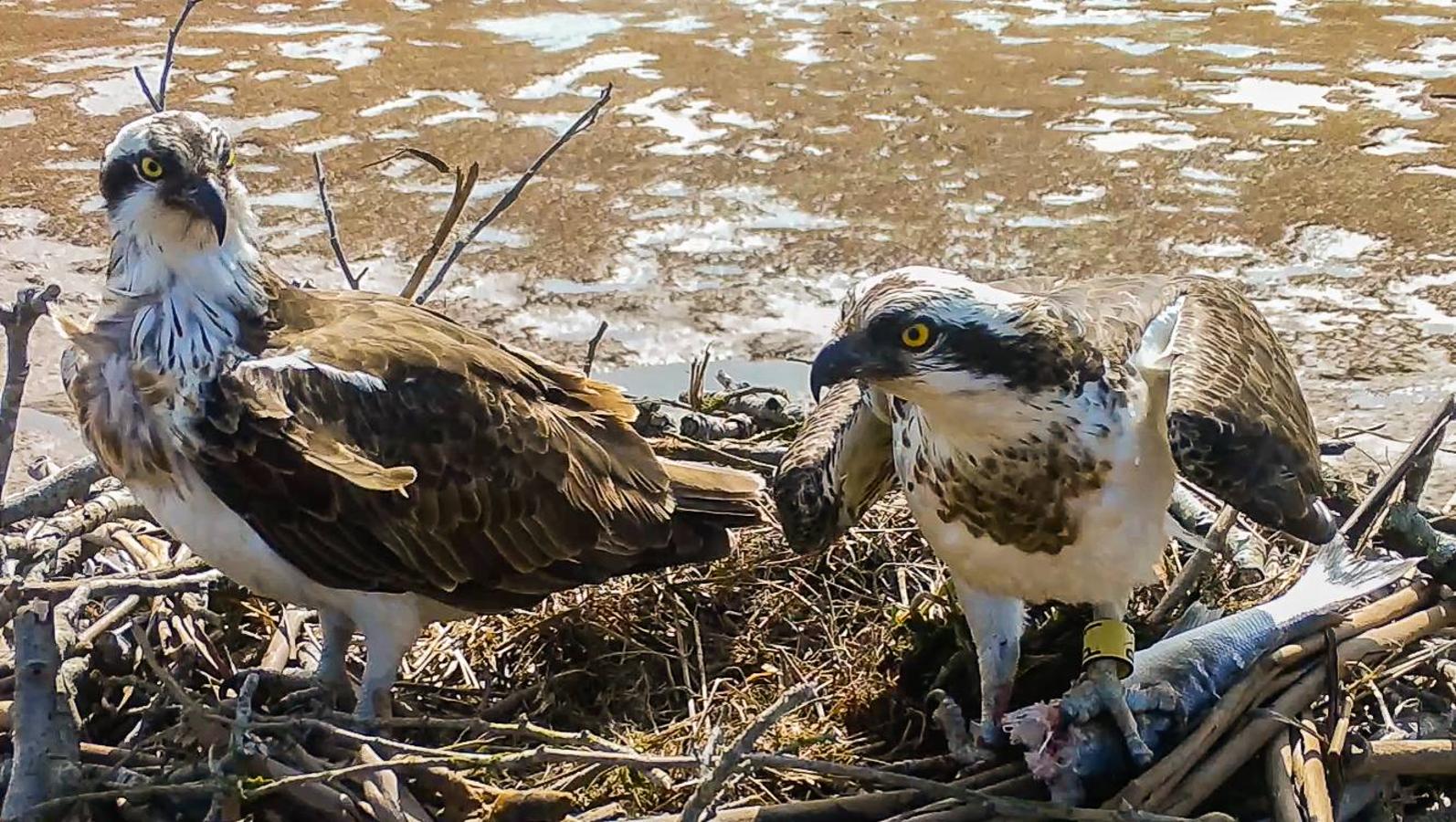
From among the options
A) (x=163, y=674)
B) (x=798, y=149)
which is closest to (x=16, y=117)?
(x=798, y=149)

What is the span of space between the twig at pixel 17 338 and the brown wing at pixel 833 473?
1689 mm

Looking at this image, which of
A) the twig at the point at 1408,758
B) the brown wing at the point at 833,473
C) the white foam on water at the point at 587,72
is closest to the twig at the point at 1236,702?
the twig at the point at 1408,758

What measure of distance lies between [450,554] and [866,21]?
23.9 feet

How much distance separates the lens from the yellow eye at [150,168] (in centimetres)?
353

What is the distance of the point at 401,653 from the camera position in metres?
3.92

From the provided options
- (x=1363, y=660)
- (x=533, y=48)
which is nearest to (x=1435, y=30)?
(x=533, y=48)

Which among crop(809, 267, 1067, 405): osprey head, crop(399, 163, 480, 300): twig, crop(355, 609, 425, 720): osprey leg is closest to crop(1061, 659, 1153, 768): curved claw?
crop(809, 267, 1067, 405): osprey head

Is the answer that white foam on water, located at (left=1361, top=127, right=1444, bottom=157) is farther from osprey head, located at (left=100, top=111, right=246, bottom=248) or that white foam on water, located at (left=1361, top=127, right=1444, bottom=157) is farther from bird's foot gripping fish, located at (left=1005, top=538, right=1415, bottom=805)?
osprey head, located at (left=100, top=111, right=246, bottom=248)

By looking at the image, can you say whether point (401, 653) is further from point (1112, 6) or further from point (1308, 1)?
point (1308, 1)

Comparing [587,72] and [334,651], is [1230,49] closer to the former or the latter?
[587,72]

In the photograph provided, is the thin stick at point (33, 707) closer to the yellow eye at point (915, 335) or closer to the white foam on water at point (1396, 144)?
the yellow eye at point (915, 335)

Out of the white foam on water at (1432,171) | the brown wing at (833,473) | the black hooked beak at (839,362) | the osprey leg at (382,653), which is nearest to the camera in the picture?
the black hooked beak at (839,362)

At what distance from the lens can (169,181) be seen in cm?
355

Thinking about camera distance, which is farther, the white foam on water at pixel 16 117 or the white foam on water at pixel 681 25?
the white foam on water at pixel 681 25
